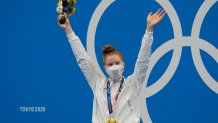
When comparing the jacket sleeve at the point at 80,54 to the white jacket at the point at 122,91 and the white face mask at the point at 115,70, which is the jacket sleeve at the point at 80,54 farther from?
the white face mask at the point at 115,70

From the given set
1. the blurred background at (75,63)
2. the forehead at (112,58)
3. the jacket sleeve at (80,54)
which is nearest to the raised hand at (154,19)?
the forehead at (112,58)

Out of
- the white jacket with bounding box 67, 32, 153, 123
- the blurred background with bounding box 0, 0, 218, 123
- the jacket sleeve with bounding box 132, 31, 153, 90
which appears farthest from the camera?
the blurred background with bounding box 0, 0, 218, 123

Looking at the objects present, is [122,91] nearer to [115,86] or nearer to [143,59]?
[115,86]

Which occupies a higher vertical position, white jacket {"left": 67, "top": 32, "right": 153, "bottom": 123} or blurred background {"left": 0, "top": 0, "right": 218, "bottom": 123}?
blurred background {"left": 0, "top": 0, "right": 218, "bottom": 123}

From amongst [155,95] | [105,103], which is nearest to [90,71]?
[105,103]

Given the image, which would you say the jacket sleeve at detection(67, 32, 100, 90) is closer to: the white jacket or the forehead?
the white jacket

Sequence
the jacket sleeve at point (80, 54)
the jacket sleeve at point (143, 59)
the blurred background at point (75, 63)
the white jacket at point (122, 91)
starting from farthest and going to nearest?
the blurred background at point (75, 63), the jacket sleeve at point (80, 54), the white jacket at point (122, 91), the jacket sleeve at point (143, 59)

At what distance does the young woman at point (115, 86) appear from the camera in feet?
9.11

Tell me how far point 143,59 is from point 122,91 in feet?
0.84

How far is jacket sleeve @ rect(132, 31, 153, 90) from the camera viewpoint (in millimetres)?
2682

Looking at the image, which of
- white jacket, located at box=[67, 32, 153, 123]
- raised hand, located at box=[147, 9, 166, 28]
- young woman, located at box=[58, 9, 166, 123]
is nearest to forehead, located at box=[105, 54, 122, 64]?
young woman, located at box=[58, 9, 166, 123]

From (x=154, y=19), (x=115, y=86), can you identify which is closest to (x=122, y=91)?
(x=115, y=86)

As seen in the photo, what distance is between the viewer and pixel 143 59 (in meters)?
2.73

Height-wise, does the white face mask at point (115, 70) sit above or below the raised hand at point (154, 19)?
below
